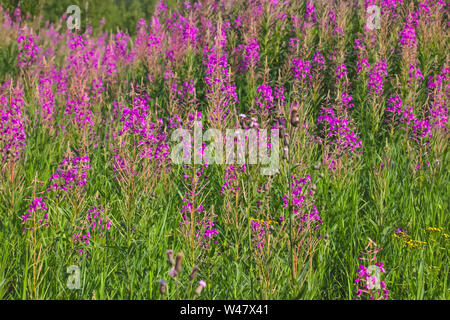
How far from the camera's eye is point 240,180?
13.0 feet

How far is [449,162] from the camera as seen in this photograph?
514 centimetres

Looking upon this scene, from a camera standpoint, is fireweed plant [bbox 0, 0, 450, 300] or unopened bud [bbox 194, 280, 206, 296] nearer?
unopened bud [bbox 194, 280, 206, 296]

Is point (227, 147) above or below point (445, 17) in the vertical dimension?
below

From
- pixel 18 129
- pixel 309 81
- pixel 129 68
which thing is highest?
pixel 129 68

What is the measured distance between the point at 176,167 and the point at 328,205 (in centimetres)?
167

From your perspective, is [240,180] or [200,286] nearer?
[200,286]

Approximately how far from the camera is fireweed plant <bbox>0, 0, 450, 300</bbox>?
3.19m

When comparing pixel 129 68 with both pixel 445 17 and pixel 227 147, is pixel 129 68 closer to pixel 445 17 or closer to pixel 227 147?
pixel 227 147

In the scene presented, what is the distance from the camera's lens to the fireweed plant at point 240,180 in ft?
10.5

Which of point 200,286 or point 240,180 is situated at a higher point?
point 240,180

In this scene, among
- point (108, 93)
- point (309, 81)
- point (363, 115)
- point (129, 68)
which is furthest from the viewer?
point (129, 68)

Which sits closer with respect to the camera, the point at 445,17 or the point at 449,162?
the point at 449,162

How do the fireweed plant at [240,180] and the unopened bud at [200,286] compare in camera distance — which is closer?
the unopened bud at [200,286]
